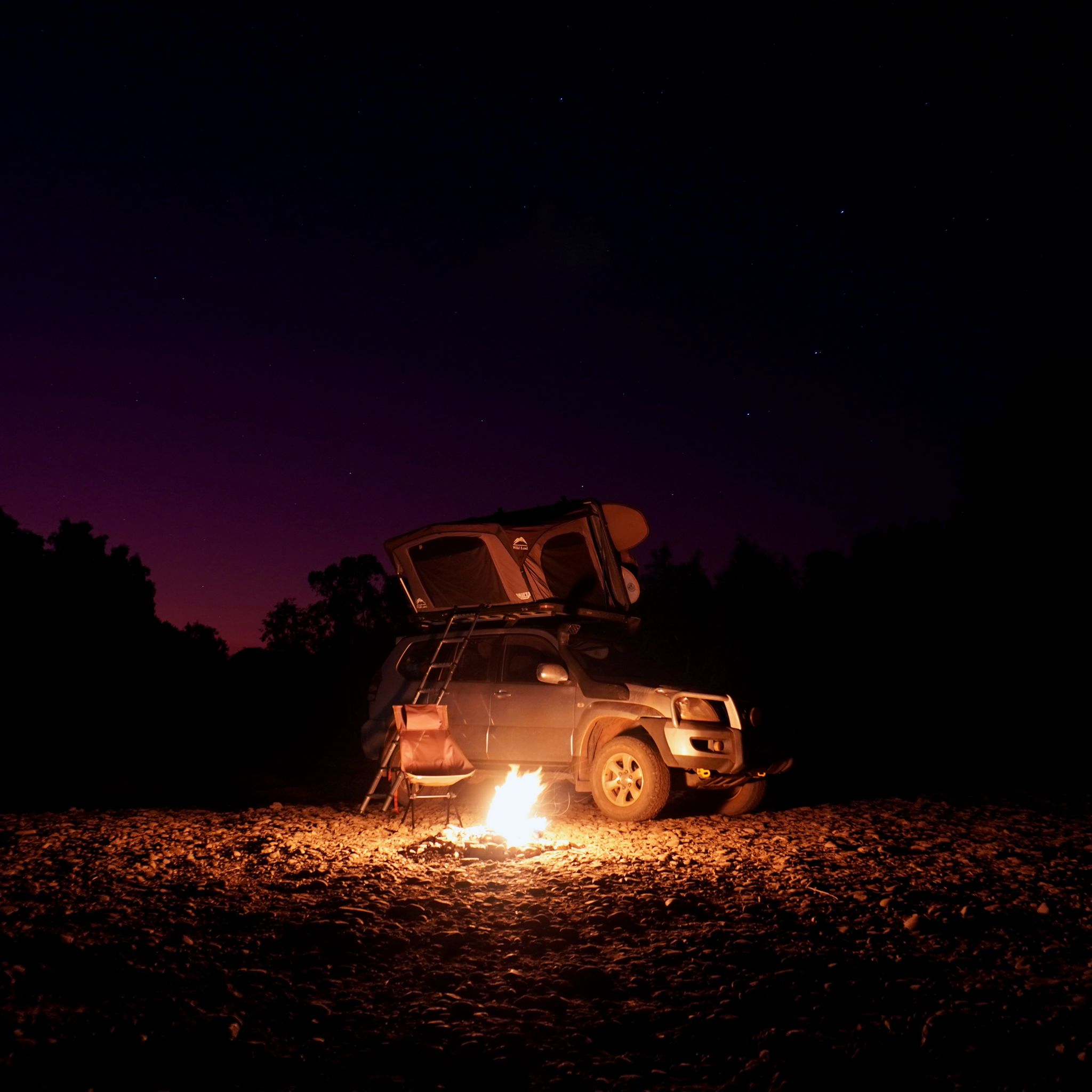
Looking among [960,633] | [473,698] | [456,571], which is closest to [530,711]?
[473,698]

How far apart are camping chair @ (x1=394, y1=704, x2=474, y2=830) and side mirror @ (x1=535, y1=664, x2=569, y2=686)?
970 mm

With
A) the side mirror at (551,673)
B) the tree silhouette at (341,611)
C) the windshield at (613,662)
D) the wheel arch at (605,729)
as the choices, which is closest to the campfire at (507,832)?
the wheel arch at (605,729)

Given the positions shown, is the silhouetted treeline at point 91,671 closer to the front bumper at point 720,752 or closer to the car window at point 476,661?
the car window at point 476,661

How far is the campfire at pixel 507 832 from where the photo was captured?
20.3 ft

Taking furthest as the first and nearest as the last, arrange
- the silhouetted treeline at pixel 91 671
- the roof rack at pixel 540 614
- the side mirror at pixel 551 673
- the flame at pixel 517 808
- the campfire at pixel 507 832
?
the silhouetted treeline at pixel 91 671 → the roof rack at pixel 540 614 → the side mirror at pixel 551 673 → the flame at pixel 517 808 → the campfire at pixel 507 832

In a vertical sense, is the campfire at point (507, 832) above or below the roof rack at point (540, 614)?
below

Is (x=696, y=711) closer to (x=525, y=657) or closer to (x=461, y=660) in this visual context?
(x=525, y=657)

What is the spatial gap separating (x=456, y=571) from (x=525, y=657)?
142cm

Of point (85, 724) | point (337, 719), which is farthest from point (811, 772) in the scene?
point (85, 724)

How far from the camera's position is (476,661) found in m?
8.63

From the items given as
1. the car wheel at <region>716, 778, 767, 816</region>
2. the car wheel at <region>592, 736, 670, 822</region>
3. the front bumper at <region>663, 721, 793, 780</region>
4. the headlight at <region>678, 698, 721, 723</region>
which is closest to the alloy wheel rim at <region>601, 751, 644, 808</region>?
the car wheel at <region>592, 736, 670, 822</region>

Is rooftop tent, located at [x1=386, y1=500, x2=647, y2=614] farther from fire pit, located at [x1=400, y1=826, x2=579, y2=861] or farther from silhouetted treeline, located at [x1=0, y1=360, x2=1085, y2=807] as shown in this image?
fire pit, located at [x1=400, y1=826, x2=579, y2=861]

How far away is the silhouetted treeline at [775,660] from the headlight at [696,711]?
544 millimetres

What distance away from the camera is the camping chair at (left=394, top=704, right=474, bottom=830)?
7.34 m
